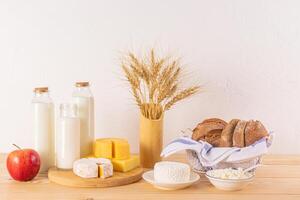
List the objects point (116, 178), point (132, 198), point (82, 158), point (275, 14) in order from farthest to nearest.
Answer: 1. point (275, 14)
2. point (82, 158)
3. point (116, 178)
4. point (132, 198)

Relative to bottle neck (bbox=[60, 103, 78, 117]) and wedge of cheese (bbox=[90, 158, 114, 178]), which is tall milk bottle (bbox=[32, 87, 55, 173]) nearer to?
bottle neck (bbox=[60, 103, 78, 117])

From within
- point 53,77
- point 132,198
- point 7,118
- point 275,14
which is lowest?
point 132,198

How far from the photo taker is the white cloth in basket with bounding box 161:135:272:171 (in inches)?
63.6

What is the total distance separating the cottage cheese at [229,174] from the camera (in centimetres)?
154

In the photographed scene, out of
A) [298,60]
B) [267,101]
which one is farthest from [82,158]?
[298,60]

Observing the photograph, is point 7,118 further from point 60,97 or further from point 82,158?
point 82,158

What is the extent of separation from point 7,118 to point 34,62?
0.79 feet

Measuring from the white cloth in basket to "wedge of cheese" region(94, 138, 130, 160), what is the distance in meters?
0.12

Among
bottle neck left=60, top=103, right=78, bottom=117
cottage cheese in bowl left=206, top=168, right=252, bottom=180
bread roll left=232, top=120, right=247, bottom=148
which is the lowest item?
cottage cheese in bowl left=206, top=168, right=252, bottom=180

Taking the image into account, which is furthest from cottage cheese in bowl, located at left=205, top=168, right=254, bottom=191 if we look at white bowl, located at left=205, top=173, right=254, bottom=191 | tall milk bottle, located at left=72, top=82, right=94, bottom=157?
tall milk bottle, located at left=72, top=82, right=94, bottom=157

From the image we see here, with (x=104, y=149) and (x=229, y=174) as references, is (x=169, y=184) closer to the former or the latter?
(x=229, y=174)

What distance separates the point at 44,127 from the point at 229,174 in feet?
2.02

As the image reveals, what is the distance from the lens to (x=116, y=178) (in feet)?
5.19

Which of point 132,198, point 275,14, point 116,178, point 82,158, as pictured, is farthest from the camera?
point 275,14
